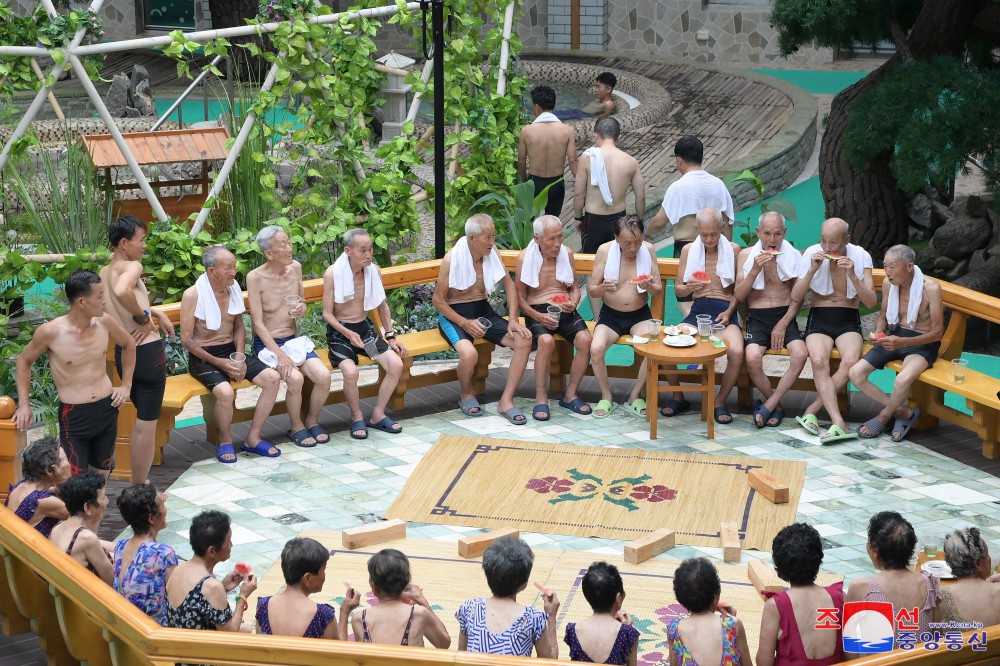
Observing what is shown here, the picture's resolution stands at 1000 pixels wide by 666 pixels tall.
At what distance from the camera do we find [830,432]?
7949mm

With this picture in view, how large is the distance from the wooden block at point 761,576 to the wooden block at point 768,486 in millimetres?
957

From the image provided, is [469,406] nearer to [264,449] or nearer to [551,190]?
[264,449]

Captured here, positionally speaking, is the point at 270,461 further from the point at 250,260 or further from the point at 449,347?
the point at 250,260

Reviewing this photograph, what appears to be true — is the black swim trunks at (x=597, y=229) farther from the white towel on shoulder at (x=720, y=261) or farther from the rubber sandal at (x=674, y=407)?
the rubber sandal at (x=674, y=407)

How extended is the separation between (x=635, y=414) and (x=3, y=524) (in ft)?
14.4

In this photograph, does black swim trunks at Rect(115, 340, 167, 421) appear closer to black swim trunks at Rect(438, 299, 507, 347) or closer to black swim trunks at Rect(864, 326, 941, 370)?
black swim trunks at Rect(438, 299, 507, 347)

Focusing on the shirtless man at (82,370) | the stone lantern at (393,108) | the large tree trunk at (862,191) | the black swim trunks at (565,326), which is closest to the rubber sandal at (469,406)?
the black swim trunks at (565,326)

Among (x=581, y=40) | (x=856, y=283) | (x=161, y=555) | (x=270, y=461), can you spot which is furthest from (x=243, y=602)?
(x=581, y=40)

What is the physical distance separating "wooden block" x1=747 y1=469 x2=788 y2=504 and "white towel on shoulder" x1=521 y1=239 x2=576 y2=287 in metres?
1.87

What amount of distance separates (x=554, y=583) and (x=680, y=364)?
2.27 m

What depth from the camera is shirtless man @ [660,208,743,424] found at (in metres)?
8.23


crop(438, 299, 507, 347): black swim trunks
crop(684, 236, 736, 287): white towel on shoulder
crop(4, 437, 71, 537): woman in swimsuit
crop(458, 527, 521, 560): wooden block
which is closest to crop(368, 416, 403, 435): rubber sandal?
crop(438, 299, 507, 347): black swim trunks

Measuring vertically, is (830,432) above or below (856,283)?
below

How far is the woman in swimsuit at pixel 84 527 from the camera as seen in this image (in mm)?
5016
